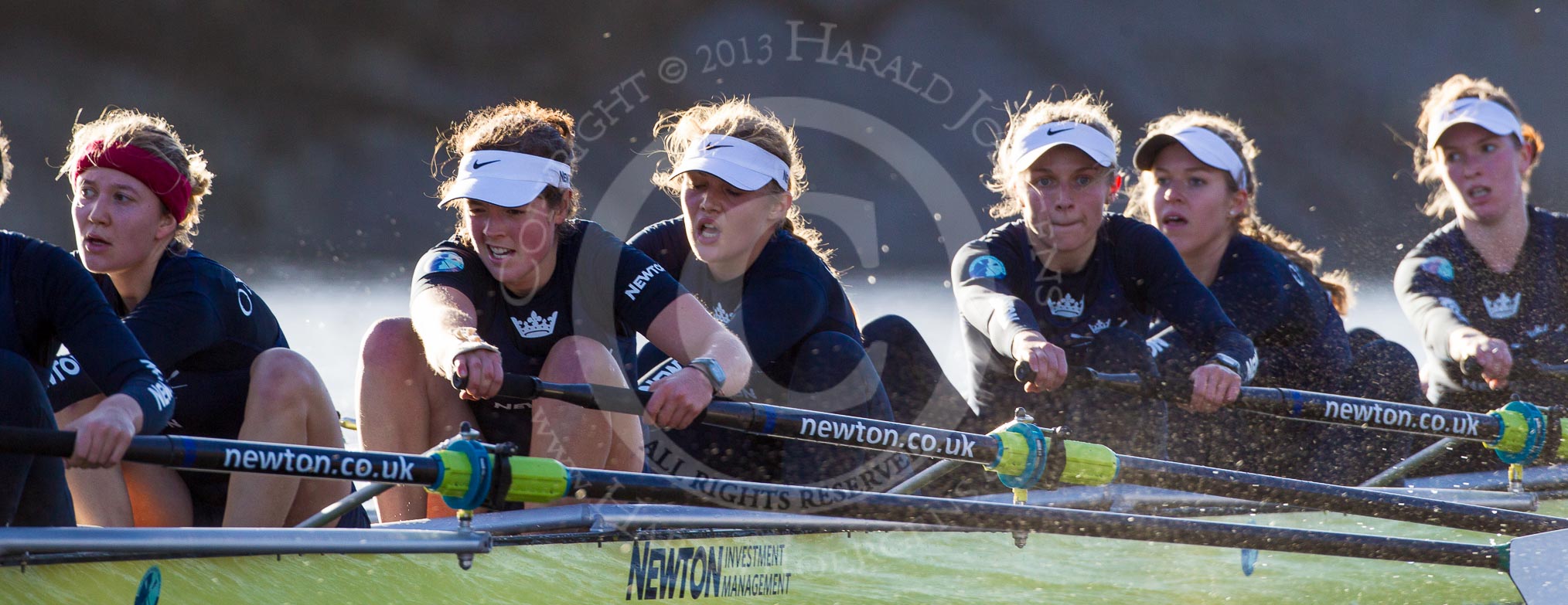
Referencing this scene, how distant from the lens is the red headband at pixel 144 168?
2.70 m

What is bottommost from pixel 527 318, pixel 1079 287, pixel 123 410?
pixel 123 410

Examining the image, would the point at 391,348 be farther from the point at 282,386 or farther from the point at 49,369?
the point at 49,369

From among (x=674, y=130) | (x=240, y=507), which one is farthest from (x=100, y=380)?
(x=674, y=130)

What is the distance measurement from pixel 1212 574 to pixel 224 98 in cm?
1236

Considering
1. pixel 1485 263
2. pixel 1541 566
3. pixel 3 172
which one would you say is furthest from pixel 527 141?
pixel 1485 263

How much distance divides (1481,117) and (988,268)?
1.95 m

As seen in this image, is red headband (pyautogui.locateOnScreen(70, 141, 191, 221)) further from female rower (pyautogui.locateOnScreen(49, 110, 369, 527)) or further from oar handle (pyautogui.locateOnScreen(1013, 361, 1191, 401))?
oar handle (pyautogui.locateOnScreen(1013, 361, 1191, 401))

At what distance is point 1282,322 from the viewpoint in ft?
13.3

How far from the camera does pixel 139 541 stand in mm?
1924

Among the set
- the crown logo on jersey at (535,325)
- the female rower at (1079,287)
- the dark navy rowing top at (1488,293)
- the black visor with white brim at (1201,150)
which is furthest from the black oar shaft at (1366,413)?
the crown logo on jersey at (535,325)

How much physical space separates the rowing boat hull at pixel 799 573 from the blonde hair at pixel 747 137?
82 cm

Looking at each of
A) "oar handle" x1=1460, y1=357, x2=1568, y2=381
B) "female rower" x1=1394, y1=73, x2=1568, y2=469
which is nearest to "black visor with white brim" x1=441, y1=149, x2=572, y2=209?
"oar handle" x1=1460, y1=357, x2=1568, y2=381

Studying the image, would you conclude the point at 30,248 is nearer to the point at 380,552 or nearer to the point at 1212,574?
the point at 380,552

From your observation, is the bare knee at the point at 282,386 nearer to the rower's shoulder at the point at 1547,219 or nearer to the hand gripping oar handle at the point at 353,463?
the hand gripping oar handle at the point at 353,463
